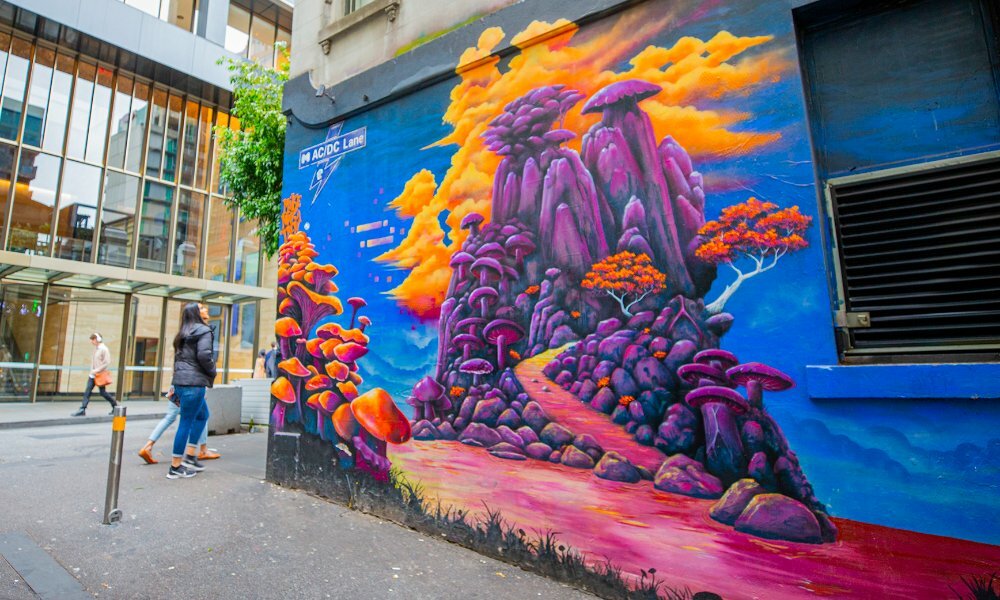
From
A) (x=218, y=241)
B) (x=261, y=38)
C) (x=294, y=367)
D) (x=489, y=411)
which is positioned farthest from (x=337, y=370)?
(x=261, y=38)

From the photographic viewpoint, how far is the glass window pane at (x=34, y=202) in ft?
46.7

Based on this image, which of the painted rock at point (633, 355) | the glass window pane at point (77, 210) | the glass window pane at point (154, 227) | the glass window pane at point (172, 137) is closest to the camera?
the painted rock at point (633, 355)

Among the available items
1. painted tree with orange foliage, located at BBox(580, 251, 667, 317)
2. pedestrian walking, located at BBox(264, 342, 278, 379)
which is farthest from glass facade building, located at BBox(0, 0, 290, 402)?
painted tree with orange foliage, located at BBox(580, 251, 667, 317)

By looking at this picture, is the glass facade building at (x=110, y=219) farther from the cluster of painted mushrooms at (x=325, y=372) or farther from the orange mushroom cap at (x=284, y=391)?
the orange mushroom cap at (x=284, y=391)

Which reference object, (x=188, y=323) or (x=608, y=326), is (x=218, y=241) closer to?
(x=188, y=323)

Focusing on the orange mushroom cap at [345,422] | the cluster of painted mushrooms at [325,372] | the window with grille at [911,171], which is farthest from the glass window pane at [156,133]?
the window with grille at [911,171]

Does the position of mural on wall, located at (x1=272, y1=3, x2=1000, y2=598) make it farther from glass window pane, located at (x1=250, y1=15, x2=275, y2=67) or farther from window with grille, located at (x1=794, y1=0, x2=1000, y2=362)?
glass window pane, located at (x1=250, y1=15, x2=275, y2=67)

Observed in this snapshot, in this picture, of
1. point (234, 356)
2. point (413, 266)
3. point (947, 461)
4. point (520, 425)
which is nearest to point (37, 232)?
point (234, 356)

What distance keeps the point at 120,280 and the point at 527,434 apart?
15.9 metres

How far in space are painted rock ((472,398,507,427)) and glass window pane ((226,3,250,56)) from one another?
62.9 feet

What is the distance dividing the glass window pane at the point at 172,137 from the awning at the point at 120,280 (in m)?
3.84

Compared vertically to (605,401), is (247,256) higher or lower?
higher

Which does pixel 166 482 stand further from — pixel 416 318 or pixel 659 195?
pixel 659 195

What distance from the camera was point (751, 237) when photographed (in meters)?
3.08
